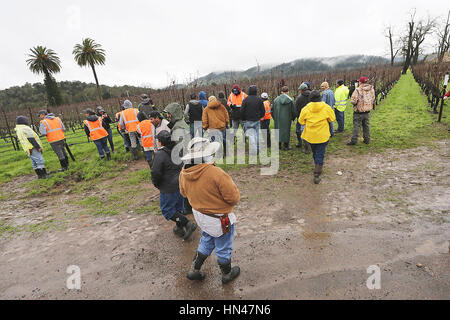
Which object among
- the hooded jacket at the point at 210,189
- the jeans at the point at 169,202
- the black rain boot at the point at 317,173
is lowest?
the black rain boot at the point at 317,173

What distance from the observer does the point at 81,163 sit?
25.3 feet

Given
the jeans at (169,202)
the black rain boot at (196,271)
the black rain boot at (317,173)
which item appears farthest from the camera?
the black rain boot at (317,173)

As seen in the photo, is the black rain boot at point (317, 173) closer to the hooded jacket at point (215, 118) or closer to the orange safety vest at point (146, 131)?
the hooded jacket at point (215, 118)

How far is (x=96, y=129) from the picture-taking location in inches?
284

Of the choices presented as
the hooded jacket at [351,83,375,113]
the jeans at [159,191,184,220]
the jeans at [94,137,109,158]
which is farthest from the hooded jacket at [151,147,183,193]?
the hooded jacket at [351,83,375,113]

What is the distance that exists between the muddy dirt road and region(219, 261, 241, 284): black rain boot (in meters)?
0.08

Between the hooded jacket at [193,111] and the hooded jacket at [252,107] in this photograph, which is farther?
the hooded jacket at [193,111]

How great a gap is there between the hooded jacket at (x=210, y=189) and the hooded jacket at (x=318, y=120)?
302 centimetres

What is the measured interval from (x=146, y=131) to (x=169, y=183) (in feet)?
8.93

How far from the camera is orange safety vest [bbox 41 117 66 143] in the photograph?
264 inches

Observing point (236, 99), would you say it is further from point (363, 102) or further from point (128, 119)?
point (363, 102)

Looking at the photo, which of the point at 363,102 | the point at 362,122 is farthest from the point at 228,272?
the point at 362,122

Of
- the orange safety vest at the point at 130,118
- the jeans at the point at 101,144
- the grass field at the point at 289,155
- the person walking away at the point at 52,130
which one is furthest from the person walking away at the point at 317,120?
the person walking away at the point at 52,130

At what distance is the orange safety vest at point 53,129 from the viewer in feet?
22.0
